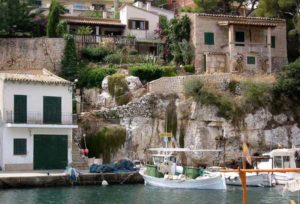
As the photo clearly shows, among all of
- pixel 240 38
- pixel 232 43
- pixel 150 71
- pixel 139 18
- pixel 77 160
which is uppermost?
pixel 139 18

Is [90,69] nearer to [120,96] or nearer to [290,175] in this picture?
[120,96]

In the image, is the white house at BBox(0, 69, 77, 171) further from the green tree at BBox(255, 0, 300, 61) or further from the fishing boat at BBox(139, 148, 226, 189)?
the green tree at BBox(255, 0, 300, 61)

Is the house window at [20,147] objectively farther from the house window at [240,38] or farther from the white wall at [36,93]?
the house window at [240,38]

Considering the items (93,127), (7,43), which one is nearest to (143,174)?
(93,127)

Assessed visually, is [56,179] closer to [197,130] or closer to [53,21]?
[197,130]

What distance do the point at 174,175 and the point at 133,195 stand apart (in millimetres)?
5571

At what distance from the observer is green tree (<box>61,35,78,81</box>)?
52.4 m

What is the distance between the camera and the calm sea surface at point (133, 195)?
107 ft

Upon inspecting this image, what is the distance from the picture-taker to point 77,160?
Result: 4469cm

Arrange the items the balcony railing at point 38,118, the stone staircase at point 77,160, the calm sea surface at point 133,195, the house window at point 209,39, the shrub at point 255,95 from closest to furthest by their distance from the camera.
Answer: the calm sea surface at point 133,195 → the balcony railing at point 38,118 → the stone staircase at point 77,160 → the shrub at point 255,95 → the house window at point 209,39

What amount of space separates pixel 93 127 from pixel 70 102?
290 centimetres

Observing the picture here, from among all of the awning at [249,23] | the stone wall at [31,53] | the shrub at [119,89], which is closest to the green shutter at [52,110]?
the shrub at [119,89]

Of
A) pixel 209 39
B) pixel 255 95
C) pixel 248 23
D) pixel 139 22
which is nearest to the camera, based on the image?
pixel 255 95

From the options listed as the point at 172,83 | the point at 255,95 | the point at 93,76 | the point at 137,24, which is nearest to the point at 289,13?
the point at 137,24
